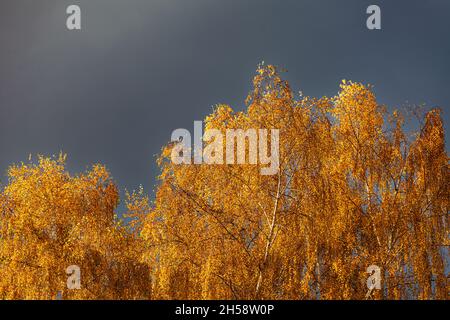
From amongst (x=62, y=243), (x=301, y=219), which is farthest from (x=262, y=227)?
(x=62, y=243)

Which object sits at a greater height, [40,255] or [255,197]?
[255,197]

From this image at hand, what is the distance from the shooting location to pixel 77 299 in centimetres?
2516

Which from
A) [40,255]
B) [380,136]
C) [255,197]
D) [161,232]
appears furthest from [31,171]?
[380,136]

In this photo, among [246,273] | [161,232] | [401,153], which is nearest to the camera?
[246,273]

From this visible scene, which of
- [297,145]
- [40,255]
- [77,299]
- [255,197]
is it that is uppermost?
[297,145]

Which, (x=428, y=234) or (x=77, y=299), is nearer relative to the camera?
(x=77, y=299)

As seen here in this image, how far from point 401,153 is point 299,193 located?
17.6ft

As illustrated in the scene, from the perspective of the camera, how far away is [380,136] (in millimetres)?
29984

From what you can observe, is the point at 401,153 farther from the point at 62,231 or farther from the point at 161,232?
the point at 62,231

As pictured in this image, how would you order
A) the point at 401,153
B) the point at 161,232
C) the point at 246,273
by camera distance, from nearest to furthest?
the point at 246,273 < the point at 161,232 < the point at 401,153

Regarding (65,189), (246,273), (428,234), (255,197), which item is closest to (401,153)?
(428,234)

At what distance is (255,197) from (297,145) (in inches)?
94.2

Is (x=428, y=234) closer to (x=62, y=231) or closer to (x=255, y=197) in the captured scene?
(x=255, y=197)

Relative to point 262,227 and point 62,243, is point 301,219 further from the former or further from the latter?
point 62,243
